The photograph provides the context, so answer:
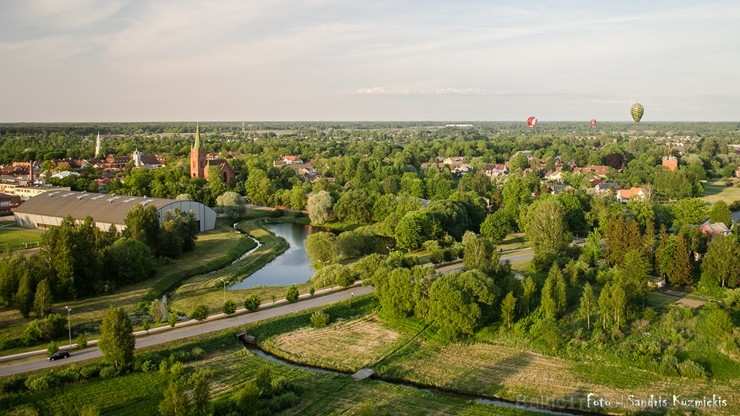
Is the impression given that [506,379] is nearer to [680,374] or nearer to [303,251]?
[680,374]

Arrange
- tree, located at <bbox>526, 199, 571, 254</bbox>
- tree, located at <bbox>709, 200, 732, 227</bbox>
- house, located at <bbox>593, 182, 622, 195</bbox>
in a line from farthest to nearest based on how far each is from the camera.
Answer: house, located at <bbox>593, 182, 622, 195</bbox>
tree, located at <bbox>709, 200, 732, 227</bbox>
tree, located at <bbox>526, 199, 571, 254</bbox>

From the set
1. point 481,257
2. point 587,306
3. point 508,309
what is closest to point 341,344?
point 508,309

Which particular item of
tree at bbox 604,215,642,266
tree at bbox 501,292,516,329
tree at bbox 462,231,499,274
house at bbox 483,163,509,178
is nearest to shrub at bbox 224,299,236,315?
tree at bbox 462,231,499,274

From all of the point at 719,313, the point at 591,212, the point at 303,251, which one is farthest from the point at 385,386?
the point at 591,212

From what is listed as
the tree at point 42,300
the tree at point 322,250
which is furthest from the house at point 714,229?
the tree at point 42,300

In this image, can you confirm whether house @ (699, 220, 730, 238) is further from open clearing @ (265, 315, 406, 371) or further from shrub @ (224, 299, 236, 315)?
shrub @ (224, 299, 236, 315)

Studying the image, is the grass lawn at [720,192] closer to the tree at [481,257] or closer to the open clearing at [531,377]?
the tree at [481,257]
